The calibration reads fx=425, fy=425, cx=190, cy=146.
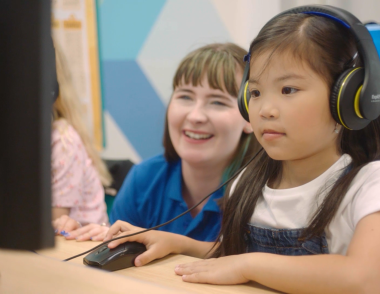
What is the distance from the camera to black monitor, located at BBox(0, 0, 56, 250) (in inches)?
15.1

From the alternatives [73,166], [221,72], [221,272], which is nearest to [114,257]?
[221,272]

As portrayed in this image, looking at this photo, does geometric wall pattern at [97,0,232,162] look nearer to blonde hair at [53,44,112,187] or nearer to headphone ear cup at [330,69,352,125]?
blonde hair at [53,44,112,187]

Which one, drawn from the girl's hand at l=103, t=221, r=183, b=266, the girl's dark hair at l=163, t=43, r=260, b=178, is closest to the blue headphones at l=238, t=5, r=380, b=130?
the girl's hand at l=103, t=221, r=183, b=266

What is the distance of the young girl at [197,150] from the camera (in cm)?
132

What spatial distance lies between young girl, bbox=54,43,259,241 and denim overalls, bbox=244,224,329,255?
1.20 ft

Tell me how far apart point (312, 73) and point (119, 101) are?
192cm

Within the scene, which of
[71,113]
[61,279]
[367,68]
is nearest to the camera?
[61,279]

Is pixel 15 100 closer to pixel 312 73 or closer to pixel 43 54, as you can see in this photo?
pixel 43 54

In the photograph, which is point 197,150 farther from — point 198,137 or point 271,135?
point 271,135

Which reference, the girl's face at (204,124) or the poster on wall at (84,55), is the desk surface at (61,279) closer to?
the girl's face at (204,124)

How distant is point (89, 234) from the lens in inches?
40.9

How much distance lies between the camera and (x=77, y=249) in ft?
3.08

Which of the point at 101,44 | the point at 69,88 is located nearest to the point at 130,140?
the point at 101,44

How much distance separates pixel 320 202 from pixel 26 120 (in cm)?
60
